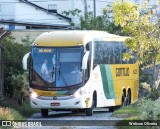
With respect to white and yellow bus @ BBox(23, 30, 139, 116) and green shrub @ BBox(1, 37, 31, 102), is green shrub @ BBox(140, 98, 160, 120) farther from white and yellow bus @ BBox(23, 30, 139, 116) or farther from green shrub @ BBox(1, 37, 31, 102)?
green shrub @ BBox(1, 37, 31, 102)

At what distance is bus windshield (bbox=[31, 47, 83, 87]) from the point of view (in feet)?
83.1

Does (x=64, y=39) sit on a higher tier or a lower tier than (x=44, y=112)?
higher

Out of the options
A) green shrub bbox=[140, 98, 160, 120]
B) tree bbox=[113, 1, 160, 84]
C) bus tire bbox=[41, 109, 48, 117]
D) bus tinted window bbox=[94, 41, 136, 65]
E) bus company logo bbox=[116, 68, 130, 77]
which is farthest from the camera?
bus company logo bbox=[116, 68, 130, 77]

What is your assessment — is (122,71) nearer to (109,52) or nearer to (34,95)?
(109,52)

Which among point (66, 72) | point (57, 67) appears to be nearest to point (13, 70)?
point (57, 67)

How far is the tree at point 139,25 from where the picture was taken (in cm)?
2406

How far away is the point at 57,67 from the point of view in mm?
25438

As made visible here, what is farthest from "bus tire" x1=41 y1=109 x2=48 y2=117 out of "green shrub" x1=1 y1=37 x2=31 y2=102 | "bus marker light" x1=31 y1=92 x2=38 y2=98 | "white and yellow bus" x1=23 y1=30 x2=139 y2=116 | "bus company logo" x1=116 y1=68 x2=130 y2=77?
"bus company logo" x1=116 y1=68 x2=130 y2=77


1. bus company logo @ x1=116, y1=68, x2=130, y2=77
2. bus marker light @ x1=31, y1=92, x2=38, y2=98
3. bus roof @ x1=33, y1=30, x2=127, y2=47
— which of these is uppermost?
bus roof @ x1=33, y1=30, x2=127, y2=47

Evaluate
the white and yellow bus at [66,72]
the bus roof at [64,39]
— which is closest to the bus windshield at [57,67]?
the white and yellow bus at [66,72]

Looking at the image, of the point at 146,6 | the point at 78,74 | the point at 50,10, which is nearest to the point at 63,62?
the point at 78,74

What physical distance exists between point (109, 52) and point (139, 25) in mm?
4995

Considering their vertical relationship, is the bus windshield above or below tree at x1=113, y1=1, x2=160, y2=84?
below

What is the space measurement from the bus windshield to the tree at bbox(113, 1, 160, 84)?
2.31 meters
